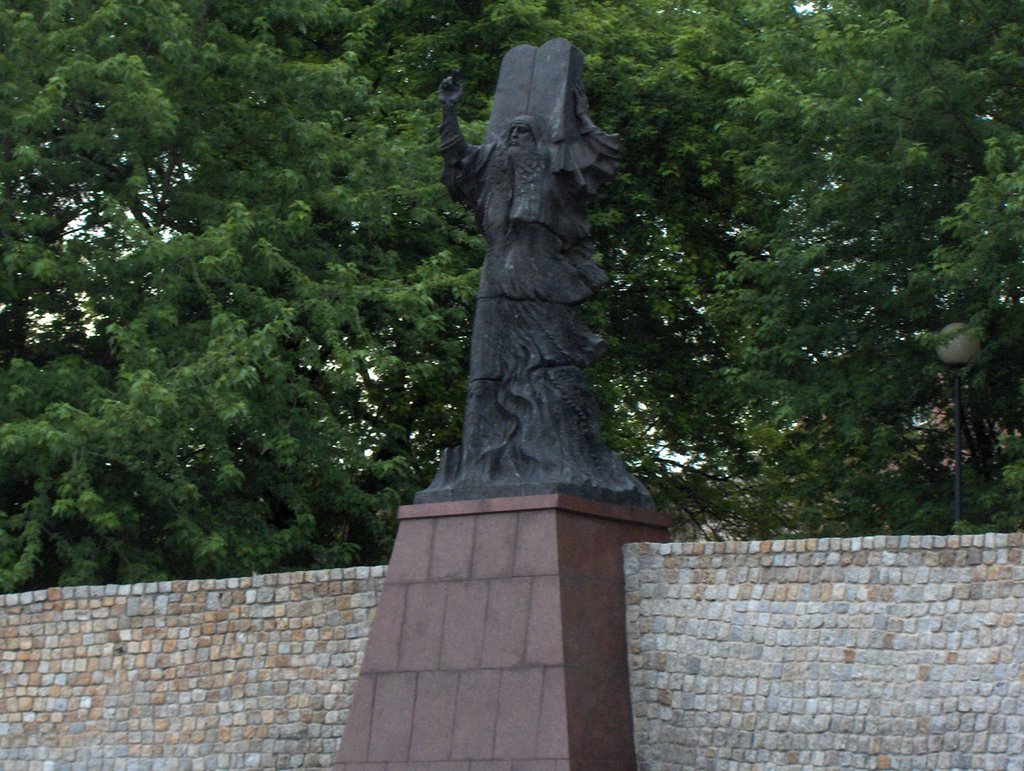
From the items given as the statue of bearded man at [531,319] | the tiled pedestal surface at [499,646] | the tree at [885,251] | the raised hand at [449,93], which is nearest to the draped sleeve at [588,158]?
the statue of bearded man at [531,319]

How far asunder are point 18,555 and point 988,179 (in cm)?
880

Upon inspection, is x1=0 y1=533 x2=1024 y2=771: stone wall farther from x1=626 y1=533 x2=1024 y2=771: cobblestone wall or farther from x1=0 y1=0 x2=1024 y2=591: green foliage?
x1=0 y1=0 x2=1024 y2=591: green foliage

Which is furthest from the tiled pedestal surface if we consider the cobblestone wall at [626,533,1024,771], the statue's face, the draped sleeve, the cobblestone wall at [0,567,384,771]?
the statue's face

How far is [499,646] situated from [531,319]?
89.9 inches

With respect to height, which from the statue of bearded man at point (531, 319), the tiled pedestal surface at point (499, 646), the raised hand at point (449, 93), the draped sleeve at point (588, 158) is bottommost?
the tiled pedestal surface at point (499, 646)

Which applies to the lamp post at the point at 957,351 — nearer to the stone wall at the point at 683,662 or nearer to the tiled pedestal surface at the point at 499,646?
the stone wall at the point at 683,662

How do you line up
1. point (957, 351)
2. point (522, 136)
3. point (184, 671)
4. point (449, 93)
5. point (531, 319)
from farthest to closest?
point (957, 351)
point (184, 671)
point (449, 93)
point (522, 136)
point (531, 319)

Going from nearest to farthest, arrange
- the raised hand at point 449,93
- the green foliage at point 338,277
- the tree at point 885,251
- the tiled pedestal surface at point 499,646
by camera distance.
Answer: the tiled pedestal surface at point 499,646
the raised hand at point 449,93
the tree at point 885,251
the green foliage at point 338,277

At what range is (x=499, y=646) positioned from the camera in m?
11.8

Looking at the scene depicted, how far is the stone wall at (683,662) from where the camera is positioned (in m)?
11.2

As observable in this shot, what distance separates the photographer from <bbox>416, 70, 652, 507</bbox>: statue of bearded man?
1246 centimetres

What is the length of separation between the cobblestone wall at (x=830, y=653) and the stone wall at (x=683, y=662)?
0.01m

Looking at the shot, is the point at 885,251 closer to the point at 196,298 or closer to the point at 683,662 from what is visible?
the point at 683,662

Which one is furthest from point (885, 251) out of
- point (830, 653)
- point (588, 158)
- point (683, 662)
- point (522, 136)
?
point (830, 653)
